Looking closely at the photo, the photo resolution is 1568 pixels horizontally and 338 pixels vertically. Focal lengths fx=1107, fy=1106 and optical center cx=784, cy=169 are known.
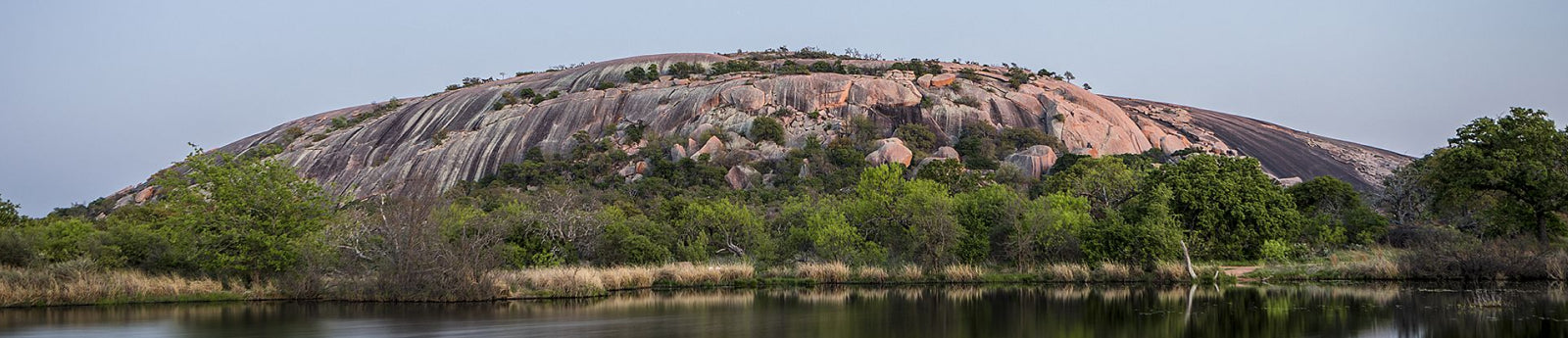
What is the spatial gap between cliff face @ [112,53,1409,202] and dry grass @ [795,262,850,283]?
5801cm

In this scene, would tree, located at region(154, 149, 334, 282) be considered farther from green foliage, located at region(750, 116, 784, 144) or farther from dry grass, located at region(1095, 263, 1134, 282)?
green foliage, located at region(750, 116, 784, 144)

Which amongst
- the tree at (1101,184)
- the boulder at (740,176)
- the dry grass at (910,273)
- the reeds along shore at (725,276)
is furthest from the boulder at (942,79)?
the dry grass at (910,273)

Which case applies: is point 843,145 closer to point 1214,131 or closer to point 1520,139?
point 1214,131

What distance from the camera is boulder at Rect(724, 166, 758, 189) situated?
97.8m

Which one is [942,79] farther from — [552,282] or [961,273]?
[552,282]

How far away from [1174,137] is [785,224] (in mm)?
76463

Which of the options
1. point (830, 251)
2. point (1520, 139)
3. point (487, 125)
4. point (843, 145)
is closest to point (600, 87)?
point (487, 125)

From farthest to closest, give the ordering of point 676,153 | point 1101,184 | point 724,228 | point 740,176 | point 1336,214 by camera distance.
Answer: point 676,153 < point 740,176 < point 1101,184 < point 1336,214 < point 724,228

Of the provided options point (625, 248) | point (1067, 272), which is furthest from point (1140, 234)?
point (625, 248)

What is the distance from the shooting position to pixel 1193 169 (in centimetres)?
5203

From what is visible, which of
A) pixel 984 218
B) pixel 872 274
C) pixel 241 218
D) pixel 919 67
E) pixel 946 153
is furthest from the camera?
pixel 919 67

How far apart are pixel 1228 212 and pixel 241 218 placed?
4066cm

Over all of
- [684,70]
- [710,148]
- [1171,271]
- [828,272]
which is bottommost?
[828,272]

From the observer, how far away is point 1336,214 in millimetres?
56625
